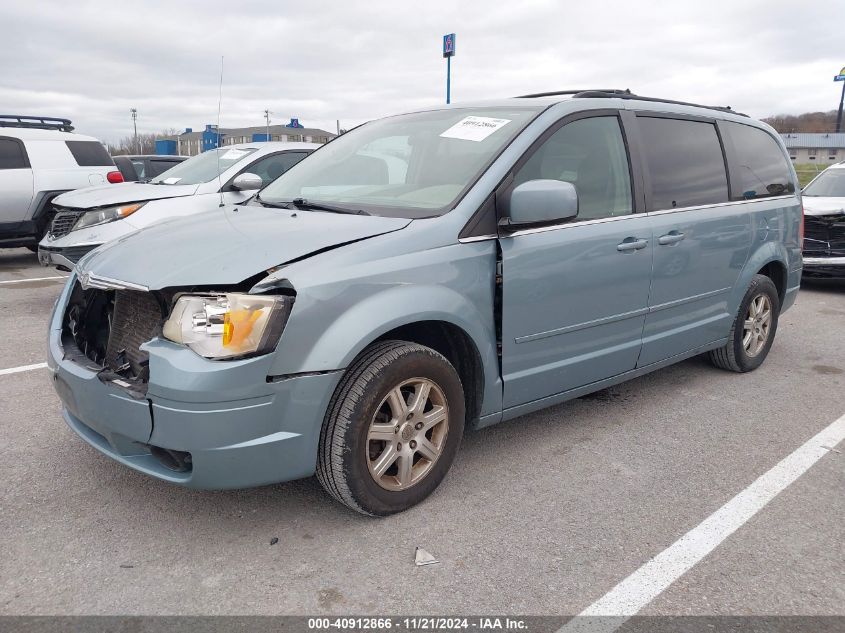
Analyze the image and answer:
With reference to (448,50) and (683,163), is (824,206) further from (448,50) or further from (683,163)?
(448,50)

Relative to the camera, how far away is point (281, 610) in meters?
2.29

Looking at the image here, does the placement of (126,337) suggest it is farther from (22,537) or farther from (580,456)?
(580,456)

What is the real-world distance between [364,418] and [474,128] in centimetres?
164

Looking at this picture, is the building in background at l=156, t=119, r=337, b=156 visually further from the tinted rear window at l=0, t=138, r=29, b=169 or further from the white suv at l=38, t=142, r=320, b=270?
the tinted rear window at l=0, t=138, r=29, b=169

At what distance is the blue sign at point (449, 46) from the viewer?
62.0 feet

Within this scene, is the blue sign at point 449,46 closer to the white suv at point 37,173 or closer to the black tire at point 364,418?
the white suv at point 37,173

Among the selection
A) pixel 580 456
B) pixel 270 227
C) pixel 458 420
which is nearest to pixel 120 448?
pixel 270 227

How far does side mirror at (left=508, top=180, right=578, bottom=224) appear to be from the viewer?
3016 mm

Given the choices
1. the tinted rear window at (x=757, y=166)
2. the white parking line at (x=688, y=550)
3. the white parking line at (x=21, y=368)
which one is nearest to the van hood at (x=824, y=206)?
the tinted rear window at (x=757, y=166)

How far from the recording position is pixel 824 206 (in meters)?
8.76

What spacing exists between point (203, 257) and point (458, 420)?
1.24 m

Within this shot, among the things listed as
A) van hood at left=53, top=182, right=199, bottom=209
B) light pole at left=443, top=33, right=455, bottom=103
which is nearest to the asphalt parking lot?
van hood at left=53, top=182, right=199, bottom=209

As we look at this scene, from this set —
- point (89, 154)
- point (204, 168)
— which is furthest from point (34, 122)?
point (204, 168)

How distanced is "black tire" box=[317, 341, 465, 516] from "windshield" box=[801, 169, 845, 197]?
28.8 ft
